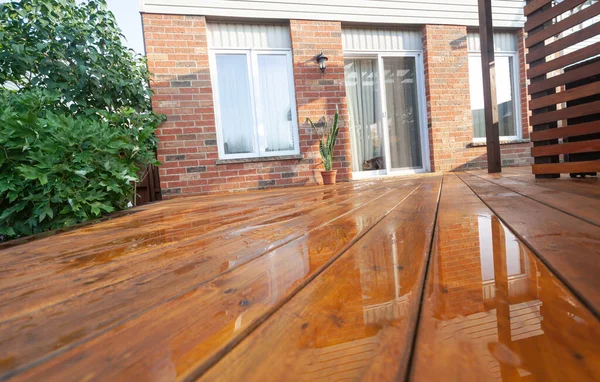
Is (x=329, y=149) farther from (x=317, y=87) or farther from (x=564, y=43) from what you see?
(x=564, y=43)

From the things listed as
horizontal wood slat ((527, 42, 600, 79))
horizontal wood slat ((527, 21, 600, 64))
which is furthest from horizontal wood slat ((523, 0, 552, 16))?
horizontal wood slat ((527, 42, 600, 79))

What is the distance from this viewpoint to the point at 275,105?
423 cm

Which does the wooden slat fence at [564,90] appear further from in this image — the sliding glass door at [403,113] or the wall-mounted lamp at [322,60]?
the sliding glass door at [403,113]

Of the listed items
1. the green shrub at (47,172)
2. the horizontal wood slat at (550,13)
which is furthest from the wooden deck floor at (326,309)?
the horizontal wood slat at (550,13)

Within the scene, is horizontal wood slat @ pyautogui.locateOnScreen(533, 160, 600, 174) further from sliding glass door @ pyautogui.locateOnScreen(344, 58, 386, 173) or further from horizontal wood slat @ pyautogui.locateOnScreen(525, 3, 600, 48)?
sliding glass door @ pyautogui.locateOnScreen(344, 58, 386, 173)

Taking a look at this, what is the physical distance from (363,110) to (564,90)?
2661 mm

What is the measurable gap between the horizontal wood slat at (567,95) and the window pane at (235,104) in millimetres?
3017

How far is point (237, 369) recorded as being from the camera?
0.93ft

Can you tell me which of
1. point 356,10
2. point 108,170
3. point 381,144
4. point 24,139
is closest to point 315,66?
point 356,10

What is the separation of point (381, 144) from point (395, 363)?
462 centimetres

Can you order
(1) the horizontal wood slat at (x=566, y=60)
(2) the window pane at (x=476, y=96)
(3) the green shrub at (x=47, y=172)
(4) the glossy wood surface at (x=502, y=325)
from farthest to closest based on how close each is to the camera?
(2) the window pane at (x=476, y=96) → (1) the horizontal wood slat at (x=566, y=60) → (3) the green shrub at (x=47, y=172) → (4) the glossy wood surface at (x=502, y=325)

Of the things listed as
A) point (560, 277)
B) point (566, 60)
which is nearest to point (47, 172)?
point (560, 277)

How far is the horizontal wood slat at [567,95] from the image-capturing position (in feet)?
6.30

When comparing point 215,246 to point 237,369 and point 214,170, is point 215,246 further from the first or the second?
point 214,170
